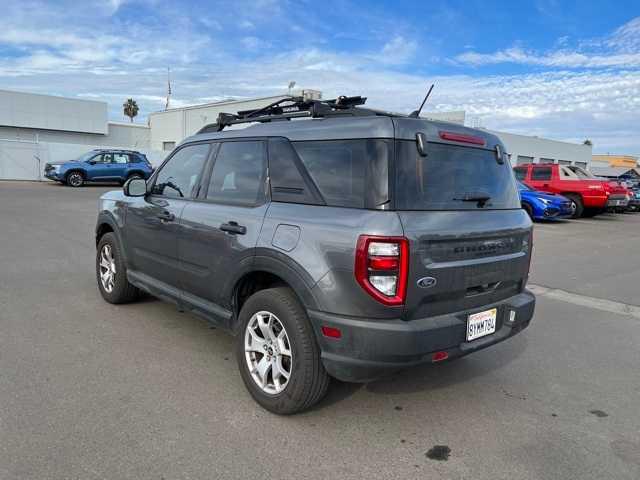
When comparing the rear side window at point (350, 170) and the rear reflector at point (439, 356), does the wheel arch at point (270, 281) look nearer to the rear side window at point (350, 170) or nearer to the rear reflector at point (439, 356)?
the rear side window at point (350, 170)

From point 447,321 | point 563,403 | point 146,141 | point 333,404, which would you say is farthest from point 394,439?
point 146,141

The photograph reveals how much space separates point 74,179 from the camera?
70.4 feet

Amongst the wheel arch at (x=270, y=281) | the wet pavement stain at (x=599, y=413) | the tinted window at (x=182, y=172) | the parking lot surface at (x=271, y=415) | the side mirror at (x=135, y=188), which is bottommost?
the parking lot surface at (x=271, y=415)

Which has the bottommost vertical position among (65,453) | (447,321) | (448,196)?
(65,453)

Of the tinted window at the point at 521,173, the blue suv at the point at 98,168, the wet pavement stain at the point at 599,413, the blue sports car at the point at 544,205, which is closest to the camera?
the wet pavement stain at the point at 599,413

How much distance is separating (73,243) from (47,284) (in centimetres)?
294

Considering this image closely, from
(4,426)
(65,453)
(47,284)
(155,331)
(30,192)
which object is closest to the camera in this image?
(65,453)

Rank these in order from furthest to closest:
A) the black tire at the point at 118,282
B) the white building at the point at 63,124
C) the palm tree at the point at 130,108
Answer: the palm tree at the point at 130,108 → the white building at the point at 63,124 → the black tire at the point at 118,282

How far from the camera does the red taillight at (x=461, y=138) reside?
3111mm

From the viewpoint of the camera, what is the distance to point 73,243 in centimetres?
870

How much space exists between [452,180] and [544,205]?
13.1 m

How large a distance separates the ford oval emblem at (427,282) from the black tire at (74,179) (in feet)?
72.0

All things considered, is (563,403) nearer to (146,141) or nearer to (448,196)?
(448,196)

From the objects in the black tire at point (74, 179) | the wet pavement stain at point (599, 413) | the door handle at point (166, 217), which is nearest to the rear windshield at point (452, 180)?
the wet pavement stain at point (599, 413)
